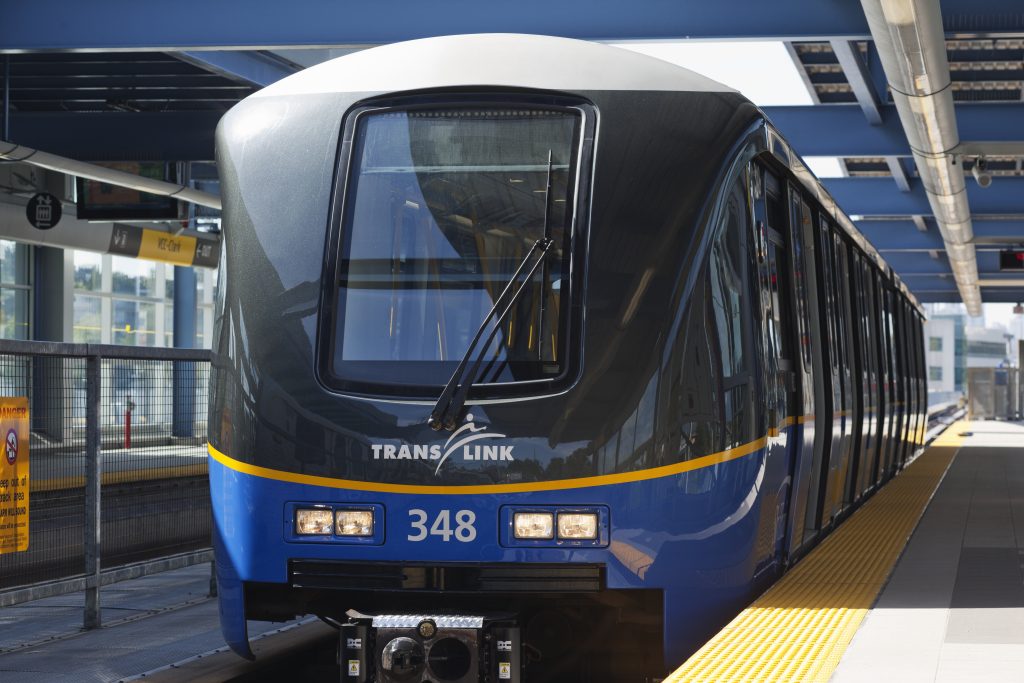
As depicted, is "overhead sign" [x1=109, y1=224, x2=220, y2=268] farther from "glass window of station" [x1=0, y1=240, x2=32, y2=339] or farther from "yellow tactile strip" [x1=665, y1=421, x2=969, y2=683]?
"yellow tactile strip" [x1=665, y1=421, x2=969, y2=683]

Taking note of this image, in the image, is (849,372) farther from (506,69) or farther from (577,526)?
(577,526)

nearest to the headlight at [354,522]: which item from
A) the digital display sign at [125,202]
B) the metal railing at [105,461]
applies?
the metal railing at [105,461]

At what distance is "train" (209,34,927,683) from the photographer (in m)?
5.73

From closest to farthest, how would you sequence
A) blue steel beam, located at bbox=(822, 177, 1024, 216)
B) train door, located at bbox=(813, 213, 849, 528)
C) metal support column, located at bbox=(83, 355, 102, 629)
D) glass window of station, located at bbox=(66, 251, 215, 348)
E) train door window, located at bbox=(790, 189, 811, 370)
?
1. train door window, located at bbox=(790, 189, 811, 370)
2. metal support column, located at bbox=(83, 355, 102, 629)
3. train door, located at bbox=(813, 213, 849, 528)
4. blue steel beam, located at bbox=(822, 177, 1024, 216)
5. glass window of station, located at bbox=(66, 251, 215, 348)

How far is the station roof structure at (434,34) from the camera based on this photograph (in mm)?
12156

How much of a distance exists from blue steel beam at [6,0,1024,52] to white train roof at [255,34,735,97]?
6.00m

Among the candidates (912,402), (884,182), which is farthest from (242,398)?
(884,182)

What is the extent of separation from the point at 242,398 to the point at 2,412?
182cm

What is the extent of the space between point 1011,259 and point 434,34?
18.7 metres

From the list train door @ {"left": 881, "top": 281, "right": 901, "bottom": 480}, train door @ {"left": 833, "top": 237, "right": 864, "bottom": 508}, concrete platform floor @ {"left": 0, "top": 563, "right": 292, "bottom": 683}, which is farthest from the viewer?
train door @ {"left": 881, "top": 281, "right": 901, "bottom": 480}

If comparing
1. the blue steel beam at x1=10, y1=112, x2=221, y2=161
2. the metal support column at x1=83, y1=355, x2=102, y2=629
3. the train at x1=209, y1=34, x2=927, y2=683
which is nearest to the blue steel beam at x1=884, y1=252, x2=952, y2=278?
the blue steel beam at x1=10, y1=112, x2=221, y2=161

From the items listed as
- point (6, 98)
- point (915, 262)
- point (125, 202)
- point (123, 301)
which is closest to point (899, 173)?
point (125, 202)

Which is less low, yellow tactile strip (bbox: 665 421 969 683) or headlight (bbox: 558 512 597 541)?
headlight (bbox: 558 512 597 541)

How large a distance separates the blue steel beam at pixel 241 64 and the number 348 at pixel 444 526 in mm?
10383
